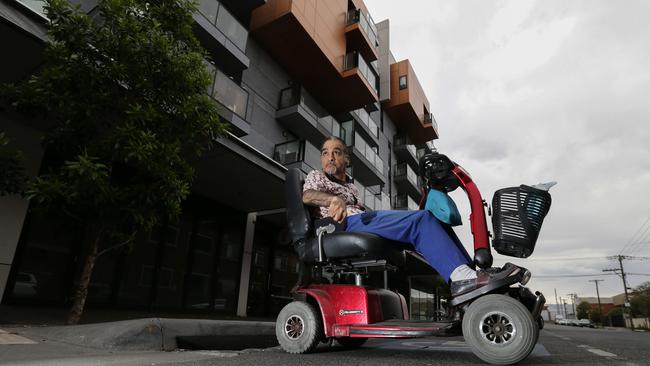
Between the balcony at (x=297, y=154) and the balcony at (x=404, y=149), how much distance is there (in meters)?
13.9

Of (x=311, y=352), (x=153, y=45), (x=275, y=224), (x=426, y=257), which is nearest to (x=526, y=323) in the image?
(x=426, y=257)

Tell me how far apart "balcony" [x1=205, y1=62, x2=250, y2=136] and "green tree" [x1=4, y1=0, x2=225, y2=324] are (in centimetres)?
395

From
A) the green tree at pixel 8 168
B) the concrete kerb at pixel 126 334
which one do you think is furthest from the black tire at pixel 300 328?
the green tree at pixel 8 168

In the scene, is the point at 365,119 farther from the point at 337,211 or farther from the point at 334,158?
the point at 337,211

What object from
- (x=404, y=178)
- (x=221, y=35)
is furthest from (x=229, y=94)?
(x=404, y=178)

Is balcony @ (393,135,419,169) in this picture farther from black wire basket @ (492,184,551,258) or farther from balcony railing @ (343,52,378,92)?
black wire basket @ (492,184,551,258)

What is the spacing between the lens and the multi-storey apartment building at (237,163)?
618cm

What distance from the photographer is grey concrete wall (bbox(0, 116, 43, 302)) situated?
19.3ft

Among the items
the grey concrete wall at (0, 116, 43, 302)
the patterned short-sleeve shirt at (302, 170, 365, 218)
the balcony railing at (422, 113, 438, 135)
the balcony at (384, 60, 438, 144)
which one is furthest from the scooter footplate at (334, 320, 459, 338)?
the balcony railing at (422, 113, 438, 135)

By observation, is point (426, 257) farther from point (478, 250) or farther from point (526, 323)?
point (526, 323)

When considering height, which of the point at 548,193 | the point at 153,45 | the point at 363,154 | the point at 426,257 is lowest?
the point at 426,257

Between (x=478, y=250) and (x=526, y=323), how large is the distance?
463mm

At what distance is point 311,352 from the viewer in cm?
272

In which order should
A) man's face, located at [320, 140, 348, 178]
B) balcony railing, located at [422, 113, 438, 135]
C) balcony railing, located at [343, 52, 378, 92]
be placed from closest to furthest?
man's face, located at [320, 140, 348, 178] → balcony railing, located at [343, 52, 378, 92] → balcony railing, located at [422, 113, 438, 135]
